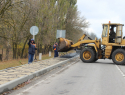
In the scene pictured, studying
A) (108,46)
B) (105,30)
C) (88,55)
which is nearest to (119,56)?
(108,46)

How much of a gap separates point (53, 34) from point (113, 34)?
12229mm

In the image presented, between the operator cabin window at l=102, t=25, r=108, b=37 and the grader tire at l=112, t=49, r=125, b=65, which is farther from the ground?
the operator cabin window at l=102, t=25, r=108, b=37

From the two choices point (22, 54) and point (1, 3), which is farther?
point (22, 54)

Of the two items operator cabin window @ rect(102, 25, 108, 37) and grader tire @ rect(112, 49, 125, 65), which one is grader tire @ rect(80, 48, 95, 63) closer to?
operator cabin window @ rect(102, 25, 108, 37)

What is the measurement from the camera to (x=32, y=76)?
8617 millimetres

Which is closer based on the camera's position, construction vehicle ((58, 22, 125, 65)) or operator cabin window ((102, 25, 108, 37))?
construction vehicle ((58, 22, 125, 65))

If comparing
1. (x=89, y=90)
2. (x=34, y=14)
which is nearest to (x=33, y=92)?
(x=89, y=90)

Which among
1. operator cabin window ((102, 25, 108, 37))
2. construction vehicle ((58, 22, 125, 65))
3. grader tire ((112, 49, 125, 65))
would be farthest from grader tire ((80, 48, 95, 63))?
grader tire ((112, 49, 125, 65))

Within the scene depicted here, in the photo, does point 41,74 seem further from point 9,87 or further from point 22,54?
point 22,54

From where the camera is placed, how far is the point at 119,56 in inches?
603

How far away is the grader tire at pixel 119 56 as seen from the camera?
1515cm

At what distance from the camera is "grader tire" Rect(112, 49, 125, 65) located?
1515 cm

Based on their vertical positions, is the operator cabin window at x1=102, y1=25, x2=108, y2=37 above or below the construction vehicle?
above

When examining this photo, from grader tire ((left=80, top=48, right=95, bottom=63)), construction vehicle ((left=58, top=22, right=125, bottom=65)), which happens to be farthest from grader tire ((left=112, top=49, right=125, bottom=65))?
grader tire ((left=80, top=48, right=95, bottom=63))
